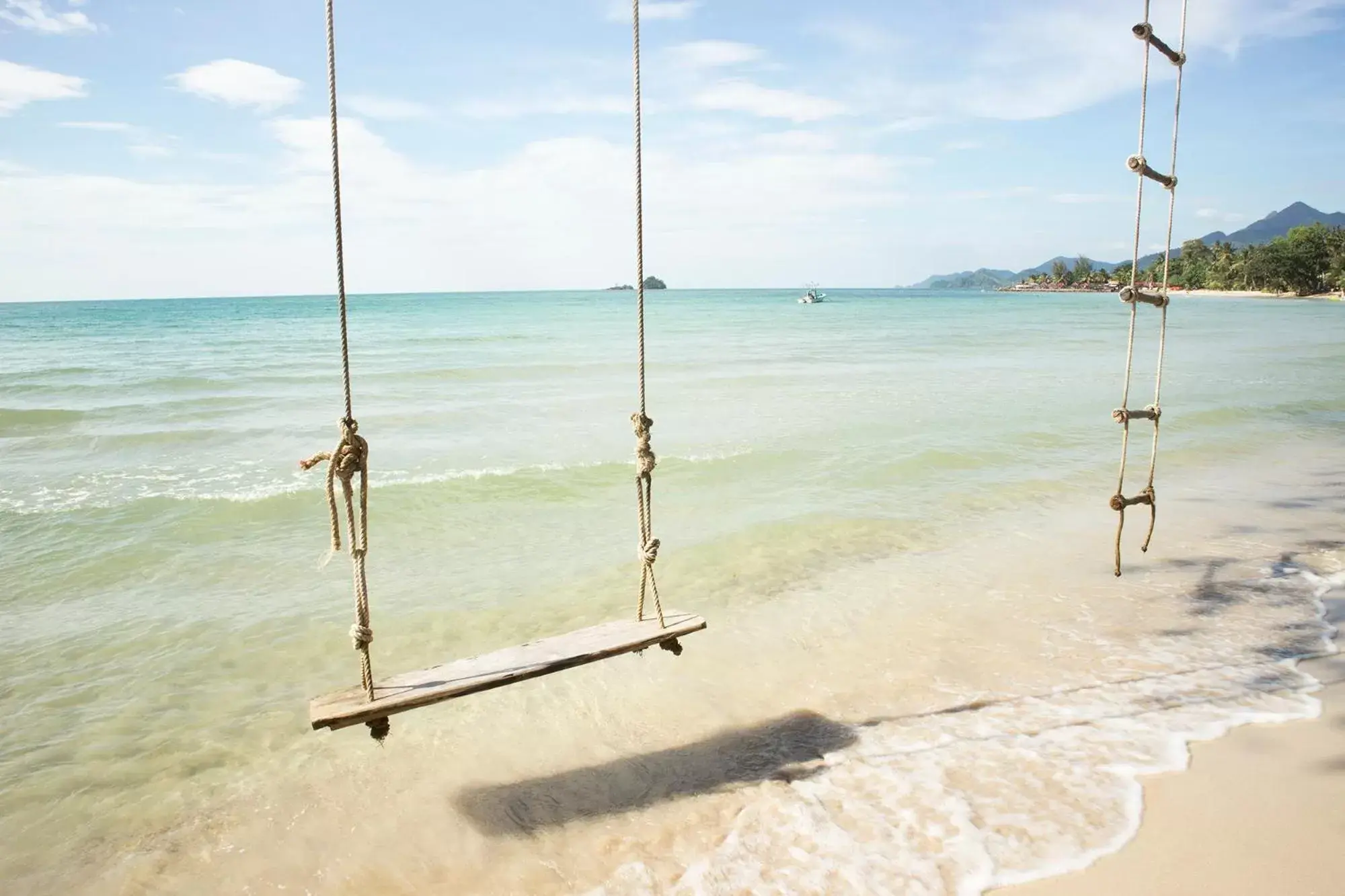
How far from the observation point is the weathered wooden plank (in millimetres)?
2721

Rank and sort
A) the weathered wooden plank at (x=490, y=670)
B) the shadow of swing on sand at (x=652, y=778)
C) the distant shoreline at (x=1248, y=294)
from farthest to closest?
the distant shoreline at (x=1248, y=294), the shadow of swing on sand at (x=652, y=778), the weathered wooden plank at (x=490, y=670)

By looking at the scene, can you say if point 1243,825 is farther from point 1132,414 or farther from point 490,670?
point 490,670

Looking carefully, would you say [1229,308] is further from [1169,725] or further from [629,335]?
[1169,725]

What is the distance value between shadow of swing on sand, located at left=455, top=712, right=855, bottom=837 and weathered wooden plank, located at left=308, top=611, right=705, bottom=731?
0.71 meters

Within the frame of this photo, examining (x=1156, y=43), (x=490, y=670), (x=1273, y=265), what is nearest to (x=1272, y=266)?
(x=1273, y=265)

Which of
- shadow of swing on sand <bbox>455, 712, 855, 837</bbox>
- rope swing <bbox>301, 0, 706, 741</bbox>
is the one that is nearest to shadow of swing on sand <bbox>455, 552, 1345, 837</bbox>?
shadow of swing on sand <bbox>455, 712, 855, 837</bbox>

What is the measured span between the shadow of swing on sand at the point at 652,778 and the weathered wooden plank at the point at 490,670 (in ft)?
2.32

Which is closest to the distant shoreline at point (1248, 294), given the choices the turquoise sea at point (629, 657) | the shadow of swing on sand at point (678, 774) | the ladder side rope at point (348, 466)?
the turquoise sea at point (629, 657)

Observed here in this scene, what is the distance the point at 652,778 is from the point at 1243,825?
7.91 ft

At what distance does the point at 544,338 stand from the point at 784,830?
31544 millimetres

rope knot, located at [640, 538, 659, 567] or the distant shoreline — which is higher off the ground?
the distant shoreline

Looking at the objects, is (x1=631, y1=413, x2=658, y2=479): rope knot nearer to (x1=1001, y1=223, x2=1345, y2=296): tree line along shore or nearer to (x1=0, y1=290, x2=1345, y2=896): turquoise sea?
(x1=0, y1=290, x2=1345, y2=896): turquoise sea

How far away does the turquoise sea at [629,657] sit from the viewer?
126 inches

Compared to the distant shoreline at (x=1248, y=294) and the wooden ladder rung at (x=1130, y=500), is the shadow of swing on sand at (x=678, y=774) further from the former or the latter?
the distant shoreline at (x=1248, y=294)
